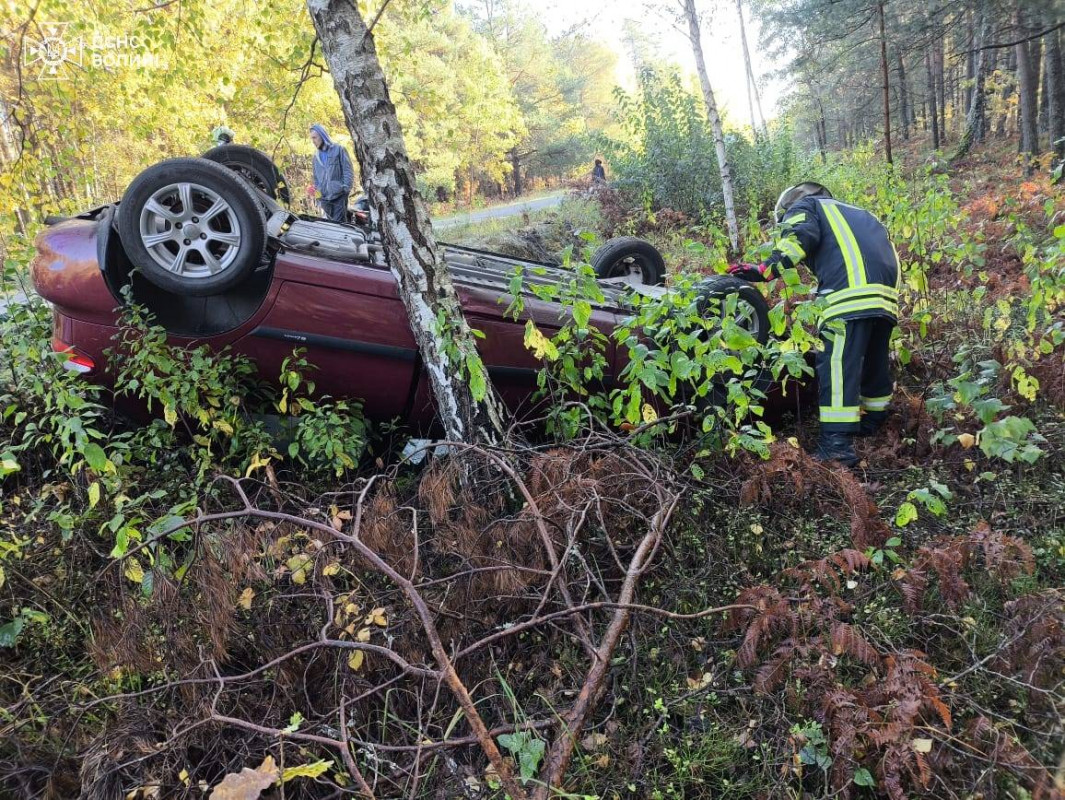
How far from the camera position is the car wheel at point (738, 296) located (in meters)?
3.35

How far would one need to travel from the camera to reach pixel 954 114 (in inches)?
996

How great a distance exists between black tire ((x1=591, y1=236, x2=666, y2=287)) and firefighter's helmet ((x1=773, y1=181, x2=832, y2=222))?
4.68 feet

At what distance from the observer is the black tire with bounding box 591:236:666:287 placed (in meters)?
5.35

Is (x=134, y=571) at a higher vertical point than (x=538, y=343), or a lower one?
lower

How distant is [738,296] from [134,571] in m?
3.28

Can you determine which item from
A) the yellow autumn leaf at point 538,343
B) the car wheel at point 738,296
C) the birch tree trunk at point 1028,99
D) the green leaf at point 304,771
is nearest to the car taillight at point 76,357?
the yellow autumn leaf at point 538,343

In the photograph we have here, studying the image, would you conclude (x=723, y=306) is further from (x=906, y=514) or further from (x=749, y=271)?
(x=906, y=514)

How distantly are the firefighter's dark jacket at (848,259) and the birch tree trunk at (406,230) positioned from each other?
5.98ft

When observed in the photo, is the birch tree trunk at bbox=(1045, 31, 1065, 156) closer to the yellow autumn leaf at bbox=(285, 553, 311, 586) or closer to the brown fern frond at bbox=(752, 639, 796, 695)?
the brown fern frond at bbox=(752, 639, 796, 695)

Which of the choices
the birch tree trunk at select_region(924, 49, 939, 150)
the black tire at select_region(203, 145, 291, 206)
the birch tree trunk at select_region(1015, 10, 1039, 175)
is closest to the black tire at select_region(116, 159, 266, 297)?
the black tire at select_region(203, 145, 291, 206)

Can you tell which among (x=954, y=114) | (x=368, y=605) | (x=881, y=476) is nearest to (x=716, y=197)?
(x=881, y=476)

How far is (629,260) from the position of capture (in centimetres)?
546

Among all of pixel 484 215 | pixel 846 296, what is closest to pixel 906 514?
pixel 846 296

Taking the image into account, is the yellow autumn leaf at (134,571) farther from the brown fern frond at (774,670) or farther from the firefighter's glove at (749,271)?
the firefighter's glove at (749,271)
